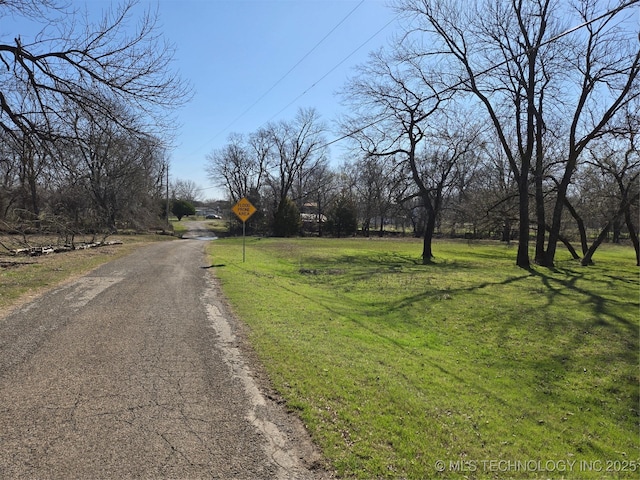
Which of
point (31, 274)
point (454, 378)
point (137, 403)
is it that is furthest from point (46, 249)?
point (454, 378)

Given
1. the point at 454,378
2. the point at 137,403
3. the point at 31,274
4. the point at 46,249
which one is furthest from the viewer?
the point at 46,249

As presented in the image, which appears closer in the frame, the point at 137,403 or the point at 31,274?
the point at 137,403

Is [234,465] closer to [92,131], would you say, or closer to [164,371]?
[164,371]

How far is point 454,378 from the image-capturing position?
205 inches

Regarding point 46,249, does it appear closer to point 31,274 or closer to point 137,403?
point 31,274

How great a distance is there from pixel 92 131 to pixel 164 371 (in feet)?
21.9

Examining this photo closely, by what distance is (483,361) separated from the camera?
631 centimetres

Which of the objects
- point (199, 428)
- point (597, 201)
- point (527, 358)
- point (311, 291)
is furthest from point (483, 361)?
point (597, 201)

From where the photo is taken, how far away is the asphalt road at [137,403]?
112 inches

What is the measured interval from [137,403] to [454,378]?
390 cm

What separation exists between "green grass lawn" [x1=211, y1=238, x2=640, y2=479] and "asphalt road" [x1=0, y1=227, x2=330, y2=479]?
424mm

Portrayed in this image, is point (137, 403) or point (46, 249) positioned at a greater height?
point (46, 249)

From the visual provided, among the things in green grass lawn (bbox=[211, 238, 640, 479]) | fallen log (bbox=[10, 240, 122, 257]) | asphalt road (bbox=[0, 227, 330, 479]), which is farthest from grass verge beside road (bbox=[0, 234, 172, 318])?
green grass lawn (bbox=[211, 238, 640, 479])

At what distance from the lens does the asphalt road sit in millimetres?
2840
